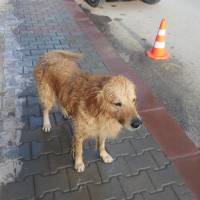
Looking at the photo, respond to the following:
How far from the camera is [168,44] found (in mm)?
7199

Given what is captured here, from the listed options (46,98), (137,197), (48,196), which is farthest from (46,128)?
(137,197)

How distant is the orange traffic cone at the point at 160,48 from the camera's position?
20.8 ft

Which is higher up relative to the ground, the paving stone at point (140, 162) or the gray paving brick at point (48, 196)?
the paving stone at point (140, 162)

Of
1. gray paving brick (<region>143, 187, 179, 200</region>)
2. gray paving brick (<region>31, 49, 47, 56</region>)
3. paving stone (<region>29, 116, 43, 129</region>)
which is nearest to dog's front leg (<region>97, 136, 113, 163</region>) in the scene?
gray paving brick (<region>143, 187, 179, 200</region>)

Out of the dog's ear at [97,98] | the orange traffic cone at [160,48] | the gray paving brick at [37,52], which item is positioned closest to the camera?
the dog's ear at [97,98]

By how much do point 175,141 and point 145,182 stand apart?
921 mm

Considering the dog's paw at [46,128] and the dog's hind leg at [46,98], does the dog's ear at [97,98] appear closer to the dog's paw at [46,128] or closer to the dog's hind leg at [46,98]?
the dog's hind leg at [46,98]

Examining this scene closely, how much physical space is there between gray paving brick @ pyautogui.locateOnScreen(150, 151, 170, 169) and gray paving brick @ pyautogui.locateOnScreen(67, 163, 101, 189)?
0.80 m

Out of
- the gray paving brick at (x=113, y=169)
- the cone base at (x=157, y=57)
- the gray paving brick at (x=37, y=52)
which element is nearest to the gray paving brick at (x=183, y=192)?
the gray paving brick at (x=113, y=169)

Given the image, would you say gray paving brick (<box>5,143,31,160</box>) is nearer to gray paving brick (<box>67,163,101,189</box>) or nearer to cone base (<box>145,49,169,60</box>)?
gray paving brick (<box>67,163,101,189</box>)

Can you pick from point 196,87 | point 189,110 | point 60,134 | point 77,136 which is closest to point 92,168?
point 77,136

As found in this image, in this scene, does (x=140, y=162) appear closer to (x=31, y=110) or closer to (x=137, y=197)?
(x=137, y=197)

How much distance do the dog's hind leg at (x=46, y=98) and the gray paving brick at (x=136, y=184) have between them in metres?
1.31

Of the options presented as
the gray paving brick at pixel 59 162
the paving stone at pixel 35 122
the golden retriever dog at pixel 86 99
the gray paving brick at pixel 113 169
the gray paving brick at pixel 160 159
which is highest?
the golden retriever dog at pixel 86 99
